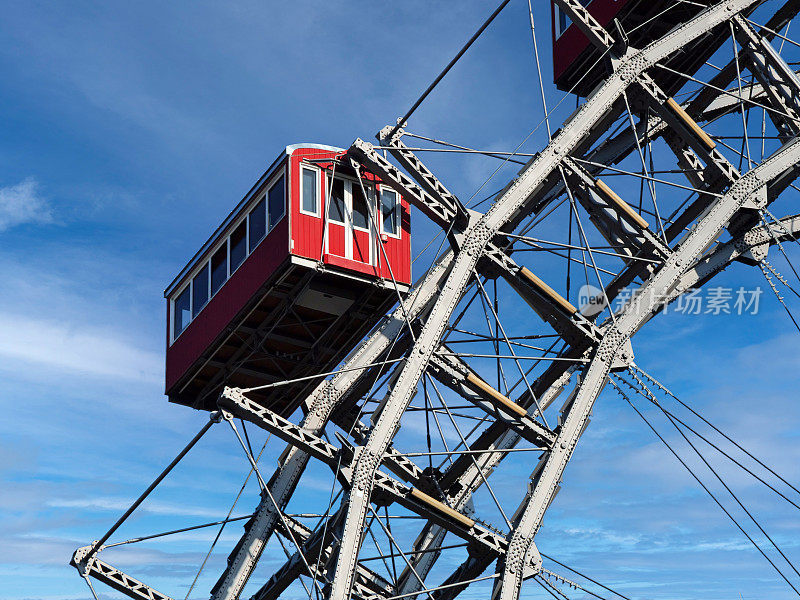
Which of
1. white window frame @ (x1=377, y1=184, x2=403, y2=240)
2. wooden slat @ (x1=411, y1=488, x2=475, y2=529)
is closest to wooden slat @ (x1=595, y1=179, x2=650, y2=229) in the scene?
white window frame @ (x1=377, y1=184, x2=403, y2=240)

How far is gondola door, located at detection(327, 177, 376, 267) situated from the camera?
21812 millimetres

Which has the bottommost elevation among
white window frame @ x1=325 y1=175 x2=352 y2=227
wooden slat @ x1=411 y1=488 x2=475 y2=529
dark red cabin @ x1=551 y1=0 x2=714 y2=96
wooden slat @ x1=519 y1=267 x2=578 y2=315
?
wooden slat @ x1=411 y1=488 x2=475 y2=529

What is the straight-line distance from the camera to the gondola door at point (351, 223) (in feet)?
71.6

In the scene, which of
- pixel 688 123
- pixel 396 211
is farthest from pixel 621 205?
pixel 396 211

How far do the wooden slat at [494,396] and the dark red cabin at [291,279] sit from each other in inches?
102

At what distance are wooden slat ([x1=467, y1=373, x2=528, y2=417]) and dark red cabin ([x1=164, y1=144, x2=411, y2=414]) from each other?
8.46 feet

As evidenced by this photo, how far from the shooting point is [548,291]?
21.2 m

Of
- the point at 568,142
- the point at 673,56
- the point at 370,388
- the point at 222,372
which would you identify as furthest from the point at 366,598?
the point at 673,56

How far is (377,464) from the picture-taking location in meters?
19.0

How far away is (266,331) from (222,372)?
78.1 inches

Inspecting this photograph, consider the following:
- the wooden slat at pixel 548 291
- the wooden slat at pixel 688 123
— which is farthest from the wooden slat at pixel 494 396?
the wooden slat at pixel 688 123

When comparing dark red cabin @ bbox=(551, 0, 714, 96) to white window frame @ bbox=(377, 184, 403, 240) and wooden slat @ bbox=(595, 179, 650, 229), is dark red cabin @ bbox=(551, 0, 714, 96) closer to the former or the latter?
wooden slat @ bbox=(595, 179, 650, 229)

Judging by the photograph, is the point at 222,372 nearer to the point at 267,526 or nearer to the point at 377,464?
the point at 267,526

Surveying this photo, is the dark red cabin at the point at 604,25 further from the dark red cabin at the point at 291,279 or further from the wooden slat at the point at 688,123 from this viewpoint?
the dark red cabin at the point at 291,279
